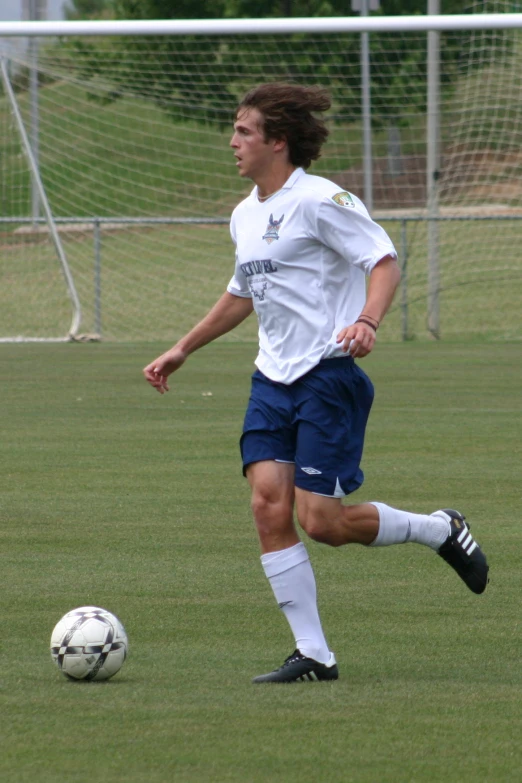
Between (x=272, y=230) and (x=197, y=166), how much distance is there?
54.2ft

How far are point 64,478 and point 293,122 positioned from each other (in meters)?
4.73

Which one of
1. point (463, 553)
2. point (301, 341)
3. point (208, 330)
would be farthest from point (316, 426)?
point (463, 553)

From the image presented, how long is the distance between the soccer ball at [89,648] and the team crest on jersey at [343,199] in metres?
1.62

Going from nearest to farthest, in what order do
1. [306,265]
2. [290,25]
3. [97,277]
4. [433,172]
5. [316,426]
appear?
[316,426] → [306,265] → [290,25] → [433,172] → [97,277]

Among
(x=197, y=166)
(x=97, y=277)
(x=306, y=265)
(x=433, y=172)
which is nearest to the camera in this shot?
(x=306, y=265)

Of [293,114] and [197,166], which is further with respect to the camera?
[197,166]

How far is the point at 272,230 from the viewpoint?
5148 mm

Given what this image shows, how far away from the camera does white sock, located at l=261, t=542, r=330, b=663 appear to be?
5.02 m

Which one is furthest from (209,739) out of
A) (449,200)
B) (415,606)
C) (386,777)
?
(449,200)

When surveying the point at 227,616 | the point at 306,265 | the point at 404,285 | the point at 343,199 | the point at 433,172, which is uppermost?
the point at 343,199

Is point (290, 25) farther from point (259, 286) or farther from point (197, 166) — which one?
point (259, 286)

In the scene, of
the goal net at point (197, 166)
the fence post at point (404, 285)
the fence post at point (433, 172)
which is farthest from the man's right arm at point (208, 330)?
the fence post at point (404, 285)

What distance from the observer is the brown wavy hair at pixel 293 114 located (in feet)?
17.0

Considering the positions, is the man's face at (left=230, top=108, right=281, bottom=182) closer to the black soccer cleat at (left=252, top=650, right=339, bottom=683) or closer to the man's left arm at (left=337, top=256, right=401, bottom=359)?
the man's left arm at (left=337, top=256, right=401, bottom=359)
